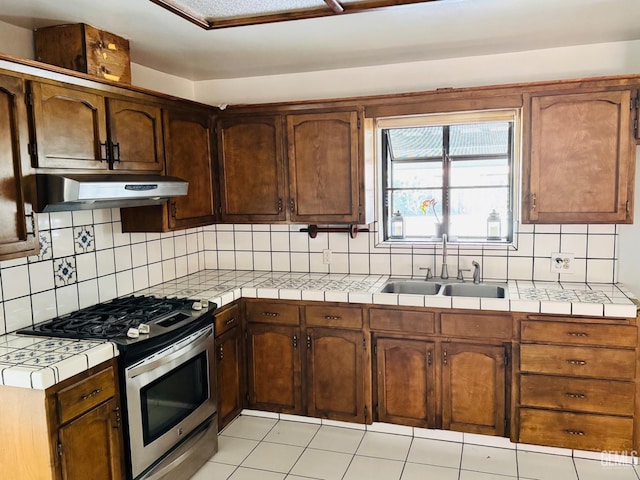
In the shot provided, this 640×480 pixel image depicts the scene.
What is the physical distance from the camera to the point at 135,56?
3.11m

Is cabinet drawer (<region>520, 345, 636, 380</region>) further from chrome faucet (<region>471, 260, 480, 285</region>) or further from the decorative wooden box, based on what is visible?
the decorative wooden box

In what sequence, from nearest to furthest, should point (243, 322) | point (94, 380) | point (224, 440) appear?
1. point (94, 380)
2. point (224, 440)
3. point (243, 322)

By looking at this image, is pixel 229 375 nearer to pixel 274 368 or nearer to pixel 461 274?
pixel 274 368

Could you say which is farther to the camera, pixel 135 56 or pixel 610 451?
pixel 135 56

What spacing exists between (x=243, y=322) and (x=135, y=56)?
1770 mm

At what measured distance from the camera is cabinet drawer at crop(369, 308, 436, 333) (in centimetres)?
300

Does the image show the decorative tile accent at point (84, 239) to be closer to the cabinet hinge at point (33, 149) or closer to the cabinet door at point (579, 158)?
the cabinet hinge at point (33, 149)

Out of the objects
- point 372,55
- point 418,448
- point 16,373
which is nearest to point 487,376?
point 418,448

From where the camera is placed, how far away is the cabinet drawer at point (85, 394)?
1.99m

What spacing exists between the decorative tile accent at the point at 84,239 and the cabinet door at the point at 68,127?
1.50 feet

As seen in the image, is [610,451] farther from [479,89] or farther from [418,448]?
[479,89]

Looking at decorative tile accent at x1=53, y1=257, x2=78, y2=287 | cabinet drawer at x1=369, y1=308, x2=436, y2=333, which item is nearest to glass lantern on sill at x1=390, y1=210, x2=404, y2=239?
cabinet drawer at x1=369, y1=308, x2=436, y2=333

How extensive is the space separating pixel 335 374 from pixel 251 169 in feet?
4.80

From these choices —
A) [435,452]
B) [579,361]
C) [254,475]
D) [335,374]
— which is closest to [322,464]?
[254,475]
